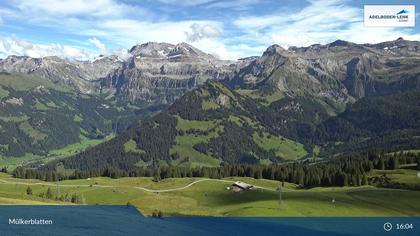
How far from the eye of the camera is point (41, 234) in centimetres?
11400

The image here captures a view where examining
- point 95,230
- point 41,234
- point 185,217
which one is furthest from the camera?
point 185,217

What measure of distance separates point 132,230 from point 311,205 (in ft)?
261

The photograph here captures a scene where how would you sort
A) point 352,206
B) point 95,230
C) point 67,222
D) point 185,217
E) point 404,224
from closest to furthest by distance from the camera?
1. point 95,230
2. point 67,222
3. point 404,224
4. point 185,217
5. point 352,206

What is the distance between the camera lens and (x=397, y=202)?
197 m

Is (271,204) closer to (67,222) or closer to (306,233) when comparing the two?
(306,233)

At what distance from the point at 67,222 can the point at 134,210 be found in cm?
4797

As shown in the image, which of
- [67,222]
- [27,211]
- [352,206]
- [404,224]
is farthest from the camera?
[352,206]

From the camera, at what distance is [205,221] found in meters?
162

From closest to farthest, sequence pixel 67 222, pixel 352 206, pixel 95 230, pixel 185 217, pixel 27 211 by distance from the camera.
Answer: pixel 95 230 < pixel 67 222 < pixel 27 211 < pixel 185 217 < pixel 352 206

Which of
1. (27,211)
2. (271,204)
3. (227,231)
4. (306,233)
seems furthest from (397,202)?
(27,211)

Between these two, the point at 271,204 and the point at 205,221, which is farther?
the point at 271,204

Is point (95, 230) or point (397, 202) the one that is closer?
point (95, 230)

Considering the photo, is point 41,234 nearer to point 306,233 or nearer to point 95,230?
point 95,230

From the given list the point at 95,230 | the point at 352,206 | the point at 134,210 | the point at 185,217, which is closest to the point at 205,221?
the point at 185,217
